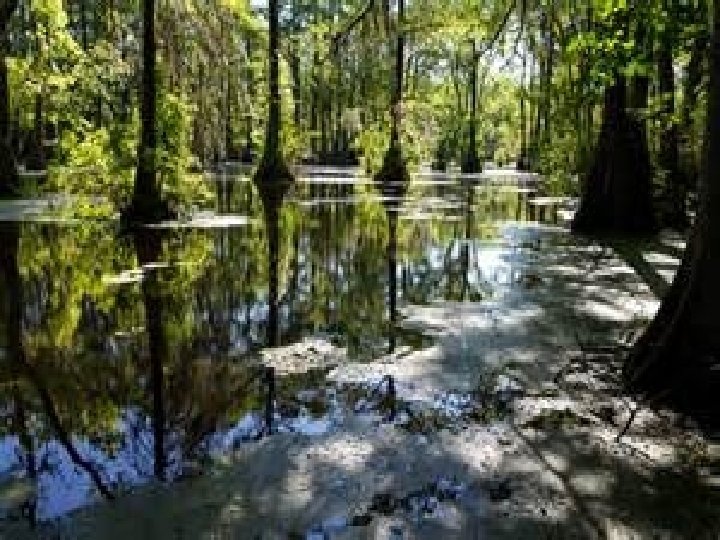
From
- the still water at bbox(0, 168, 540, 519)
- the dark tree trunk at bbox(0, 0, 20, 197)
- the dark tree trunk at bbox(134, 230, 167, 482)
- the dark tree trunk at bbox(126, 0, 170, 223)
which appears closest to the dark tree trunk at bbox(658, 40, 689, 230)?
the still water at bbox(0, 168, 540, 519)

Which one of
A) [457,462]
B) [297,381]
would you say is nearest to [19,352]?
[297,381]

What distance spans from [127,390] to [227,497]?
1.99m

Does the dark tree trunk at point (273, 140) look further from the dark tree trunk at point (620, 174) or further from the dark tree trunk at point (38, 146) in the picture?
the dark tree trunk at point (620, 174)

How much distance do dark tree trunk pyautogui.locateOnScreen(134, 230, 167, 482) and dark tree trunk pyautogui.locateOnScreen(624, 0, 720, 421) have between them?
3059mm

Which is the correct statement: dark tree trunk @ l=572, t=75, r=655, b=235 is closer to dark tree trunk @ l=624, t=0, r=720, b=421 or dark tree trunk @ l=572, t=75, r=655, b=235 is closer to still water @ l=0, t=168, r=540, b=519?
still water @ l=0, t=168, r=540, b=519

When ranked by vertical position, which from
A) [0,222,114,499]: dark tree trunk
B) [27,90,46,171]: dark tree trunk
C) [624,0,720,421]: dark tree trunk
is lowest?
[0,222,114,499]: dark tree trunk

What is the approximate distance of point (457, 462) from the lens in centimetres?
497

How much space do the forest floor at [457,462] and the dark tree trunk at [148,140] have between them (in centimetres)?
930

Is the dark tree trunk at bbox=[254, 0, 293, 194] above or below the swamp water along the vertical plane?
above

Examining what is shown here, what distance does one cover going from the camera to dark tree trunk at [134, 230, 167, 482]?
507cm

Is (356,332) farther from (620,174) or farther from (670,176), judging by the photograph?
(670,176)

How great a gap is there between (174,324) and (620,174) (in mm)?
10188

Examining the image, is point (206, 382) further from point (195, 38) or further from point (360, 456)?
point (195, 38)

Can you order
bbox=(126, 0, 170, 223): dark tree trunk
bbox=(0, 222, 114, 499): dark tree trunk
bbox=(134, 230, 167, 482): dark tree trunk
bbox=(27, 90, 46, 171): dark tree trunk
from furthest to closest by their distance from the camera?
bbox=(27, 90, 46, 171): dark tree trunk
bbox=(126, 0, 170, 223): dark tree trunk
bbox=(134, 230, 167, 482): dark tree trunk
bbox=(0, 222, 114, 499): dark tree trunk
